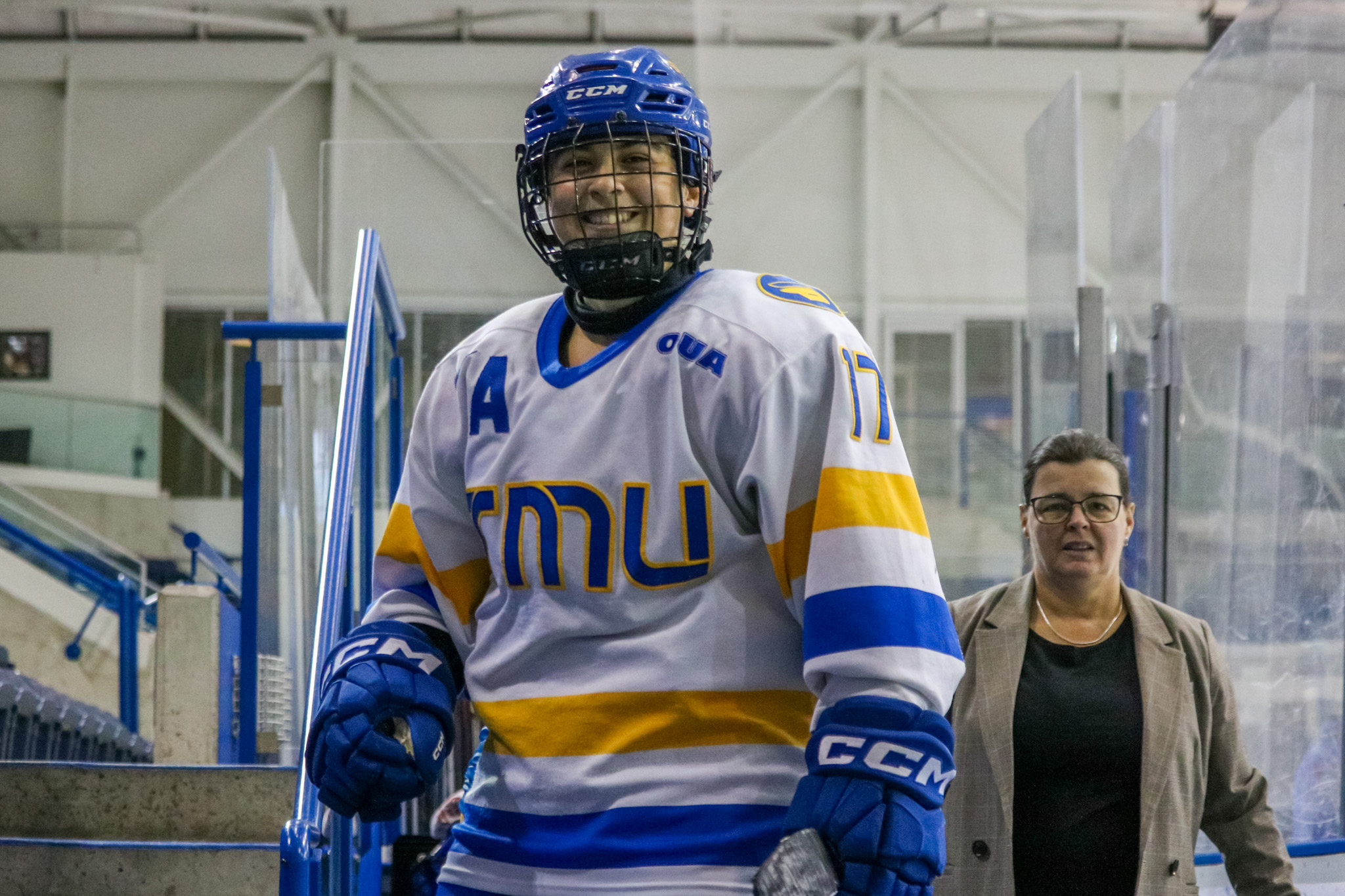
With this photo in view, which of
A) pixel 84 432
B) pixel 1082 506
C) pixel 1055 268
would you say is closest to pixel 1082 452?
pixel 1082 506

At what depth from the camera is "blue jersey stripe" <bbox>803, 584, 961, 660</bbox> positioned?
114 centimetres

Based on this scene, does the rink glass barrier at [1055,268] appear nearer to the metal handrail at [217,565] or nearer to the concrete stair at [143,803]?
the concrete stair at [143,803]

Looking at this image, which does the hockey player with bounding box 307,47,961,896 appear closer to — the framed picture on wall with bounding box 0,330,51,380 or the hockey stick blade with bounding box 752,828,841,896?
the hockey stick blade with bounding box 752,828,841,896

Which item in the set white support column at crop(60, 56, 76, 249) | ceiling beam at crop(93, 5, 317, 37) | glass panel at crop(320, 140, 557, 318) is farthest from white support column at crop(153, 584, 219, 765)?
white support column at crop(60, 56, 76, 249)

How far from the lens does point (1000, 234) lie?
1071 centimetres

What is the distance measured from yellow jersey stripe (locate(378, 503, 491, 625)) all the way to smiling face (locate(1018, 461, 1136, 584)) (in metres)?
1.14

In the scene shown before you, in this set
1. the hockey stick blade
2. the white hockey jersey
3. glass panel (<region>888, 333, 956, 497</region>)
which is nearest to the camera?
the hockey stick blade

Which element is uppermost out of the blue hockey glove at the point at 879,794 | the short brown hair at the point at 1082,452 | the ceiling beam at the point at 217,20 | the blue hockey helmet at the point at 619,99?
the ceiling beam at the point at 217,20

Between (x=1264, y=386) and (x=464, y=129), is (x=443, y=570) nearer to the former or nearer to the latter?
(x=1264, y=386)

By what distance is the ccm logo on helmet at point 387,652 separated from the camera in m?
1.39

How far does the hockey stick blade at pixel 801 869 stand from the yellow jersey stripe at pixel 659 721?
0.46 feet

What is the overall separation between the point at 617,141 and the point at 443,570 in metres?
0.49

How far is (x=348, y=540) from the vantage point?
90.4 inches

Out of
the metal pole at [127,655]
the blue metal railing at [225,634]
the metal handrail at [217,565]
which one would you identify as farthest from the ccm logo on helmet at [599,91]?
the metal pole at [127,655]
